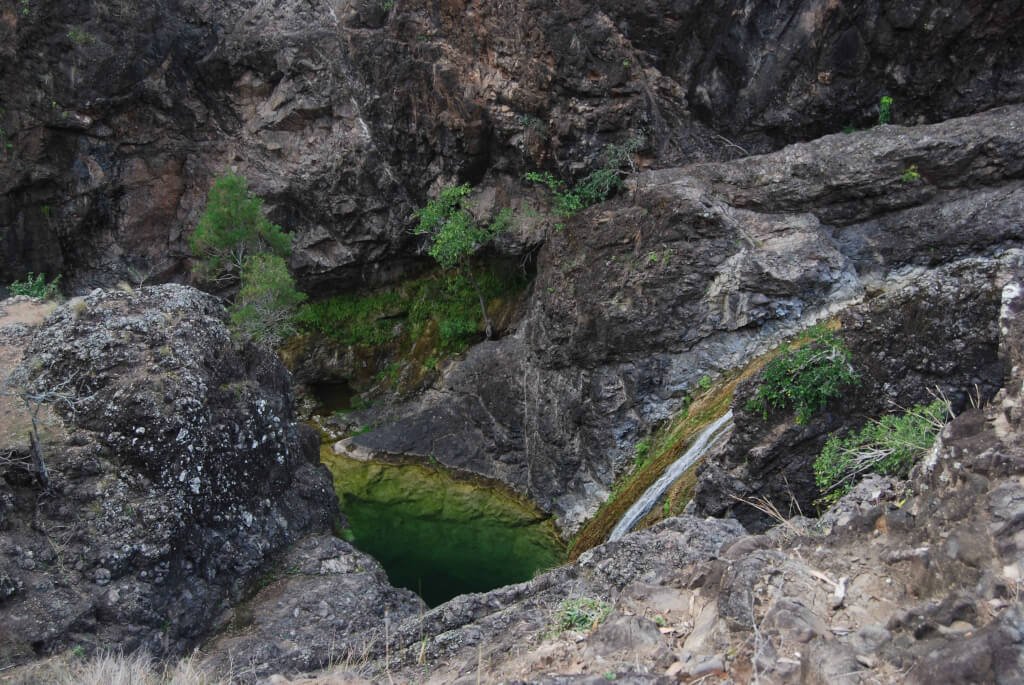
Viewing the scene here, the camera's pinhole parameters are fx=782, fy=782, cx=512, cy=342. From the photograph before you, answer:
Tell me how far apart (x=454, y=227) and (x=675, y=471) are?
10503 mm

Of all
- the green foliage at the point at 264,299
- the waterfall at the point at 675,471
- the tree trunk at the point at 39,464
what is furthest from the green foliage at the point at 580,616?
the green foliage at the point at 264,299

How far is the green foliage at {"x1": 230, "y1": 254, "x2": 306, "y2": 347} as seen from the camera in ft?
66.2

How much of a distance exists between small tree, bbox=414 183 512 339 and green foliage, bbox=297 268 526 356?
54.6 inches

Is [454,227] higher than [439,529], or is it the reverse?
[454,227]

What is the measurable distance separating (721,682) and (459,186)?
1960cm

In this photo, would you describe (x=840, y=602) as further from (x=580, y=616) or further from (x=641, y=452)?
(x=641, y=452)

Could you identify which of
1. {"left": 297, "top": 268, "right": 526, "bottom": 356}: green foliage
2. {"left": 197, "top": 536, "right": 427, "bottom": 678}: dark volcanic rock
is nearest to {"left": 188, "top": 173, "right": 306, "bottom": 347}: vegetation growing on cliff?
{"left": 297, "top": 268, "right": 526, "bottom": 356}: green foliage

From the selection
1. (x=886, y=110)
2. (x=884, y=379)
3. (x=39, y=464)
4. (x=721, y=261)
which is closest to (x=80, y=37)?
(x=39, y=464)

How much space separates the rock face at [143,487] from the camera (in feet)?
32.9

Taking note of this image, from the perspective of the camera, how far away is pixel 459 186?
74.9 ft

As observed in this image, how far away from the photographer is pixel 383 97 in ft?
76.1

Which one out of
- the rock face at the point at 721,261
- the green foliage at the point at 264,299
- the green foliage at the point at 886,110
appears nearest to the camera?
the rock face at the point at 721,261

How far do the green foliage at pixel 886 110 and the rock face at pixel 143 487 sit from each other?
15241 mm

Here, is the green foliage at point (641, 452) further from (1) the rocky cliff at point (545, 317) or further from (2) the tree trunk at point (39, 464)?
(2) the tree trunk at point (39, 464)
